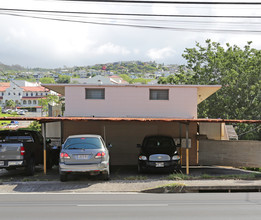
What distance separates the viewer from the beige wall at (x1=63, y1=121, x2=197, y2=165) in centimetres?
1900

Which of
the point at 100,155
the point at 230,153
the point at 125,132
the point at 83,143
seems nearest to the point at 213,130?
the point at 230,153

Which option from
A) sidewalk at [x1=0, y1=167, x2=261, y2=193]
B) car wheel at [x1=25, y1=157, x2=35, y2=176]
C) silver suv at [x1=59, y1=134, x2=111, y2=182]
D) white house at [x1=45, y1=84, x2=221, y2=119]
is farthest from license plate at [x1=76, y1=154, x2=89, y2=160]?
white house at [x1=45, y1=84, x2=221, y2=119]

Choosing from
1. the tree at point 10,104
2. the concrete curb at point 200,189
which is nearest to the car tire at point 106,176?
the concrete curb at point 200,189

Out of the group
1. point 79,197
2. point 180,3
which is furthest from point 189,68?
point 79,197

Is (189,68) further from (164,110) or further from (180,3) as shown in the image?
(180,3)

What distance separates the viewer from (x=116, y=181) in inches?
514

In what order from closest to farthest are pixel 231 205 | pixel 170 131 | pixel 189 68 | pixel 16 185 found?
pixel 231 205 < pixel 16 185 < pixel 170 131 < pixel 189 68

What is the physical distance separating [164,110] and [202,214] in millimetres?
11750

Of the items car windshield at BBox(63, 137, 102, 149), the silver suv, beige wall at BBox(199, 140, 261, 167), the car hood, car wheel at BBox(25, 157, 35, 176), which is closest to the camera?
the silver suv

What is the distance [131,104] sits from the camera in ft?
63.1

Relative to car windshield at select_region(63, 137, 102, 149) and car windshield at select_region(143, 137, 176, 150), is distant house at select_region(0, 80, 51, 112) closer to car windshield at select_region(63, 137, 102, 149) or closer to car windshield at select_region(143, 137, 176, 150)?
car windshield at select_region(143, 137, 176, 150)

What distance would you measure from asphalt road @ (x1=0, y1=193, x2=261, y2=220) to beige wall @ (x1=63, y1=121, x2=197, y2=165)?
8118mm

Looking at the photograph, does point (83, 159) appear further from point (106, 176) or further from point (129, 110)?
point (129, 110)

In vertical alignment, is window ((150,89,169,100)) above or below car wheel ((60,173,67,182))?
above
